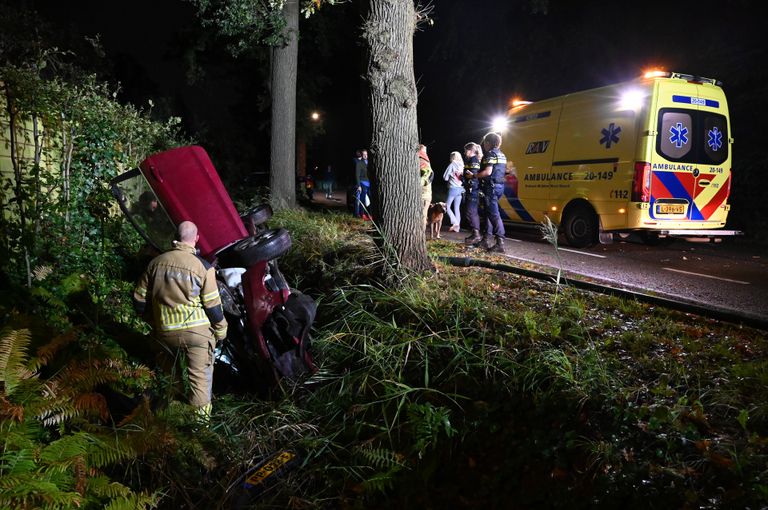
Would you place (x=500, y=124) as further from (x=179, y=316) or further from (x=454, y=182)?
(x=179, y=316)

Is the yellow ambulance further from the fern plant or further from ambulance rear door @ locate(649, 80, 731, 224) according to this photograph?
the fern plant

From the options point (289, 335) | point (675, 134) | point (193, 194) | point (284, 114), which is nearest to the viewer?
point (289, 335)

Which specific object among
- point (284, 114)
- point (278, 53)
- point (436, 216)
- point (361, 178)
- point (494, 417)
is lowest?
point (494, 417)

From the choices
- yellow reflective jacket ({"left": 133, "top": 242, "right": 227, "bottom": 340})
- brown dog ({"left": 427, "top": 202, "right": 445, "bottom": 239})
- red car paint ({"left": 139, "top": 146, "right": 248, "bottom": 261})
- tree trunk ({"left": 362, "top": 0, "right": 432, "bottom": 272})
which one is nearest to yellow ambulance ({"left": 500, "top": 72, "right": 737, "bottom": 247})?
brown dog ({"left": 427, "top": 202, "right": 445, "bottom": 239})

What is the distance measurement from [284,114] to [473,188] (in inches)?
201

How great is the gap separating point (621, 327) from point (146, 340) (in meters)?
4.16

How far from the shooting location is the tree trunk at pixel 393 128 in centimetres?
472

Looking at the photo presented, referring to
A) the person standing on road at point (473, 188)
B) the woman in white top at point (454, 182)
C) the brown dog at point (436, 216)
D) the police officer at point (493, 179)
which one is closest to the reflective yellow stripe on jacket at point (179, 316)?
the police officer at point (493, 179)

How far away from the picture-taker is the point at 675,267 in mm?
6566

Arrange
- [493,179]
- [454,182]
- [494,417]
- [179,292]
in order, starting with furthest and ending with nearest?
[454,182] → [493,179] → [179,292] → [494,417]

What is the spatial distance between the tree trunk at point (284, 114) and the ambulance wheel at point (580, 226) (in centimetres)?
551

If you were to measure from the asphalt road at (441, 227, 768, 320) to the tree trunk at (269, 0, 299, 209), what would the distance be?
12.0 ft

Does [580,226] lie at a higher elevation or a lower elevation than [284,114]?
lower

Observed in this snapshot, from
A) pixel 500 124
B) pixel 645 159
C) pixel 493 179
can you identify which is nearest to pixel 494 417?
pixel 493 179
